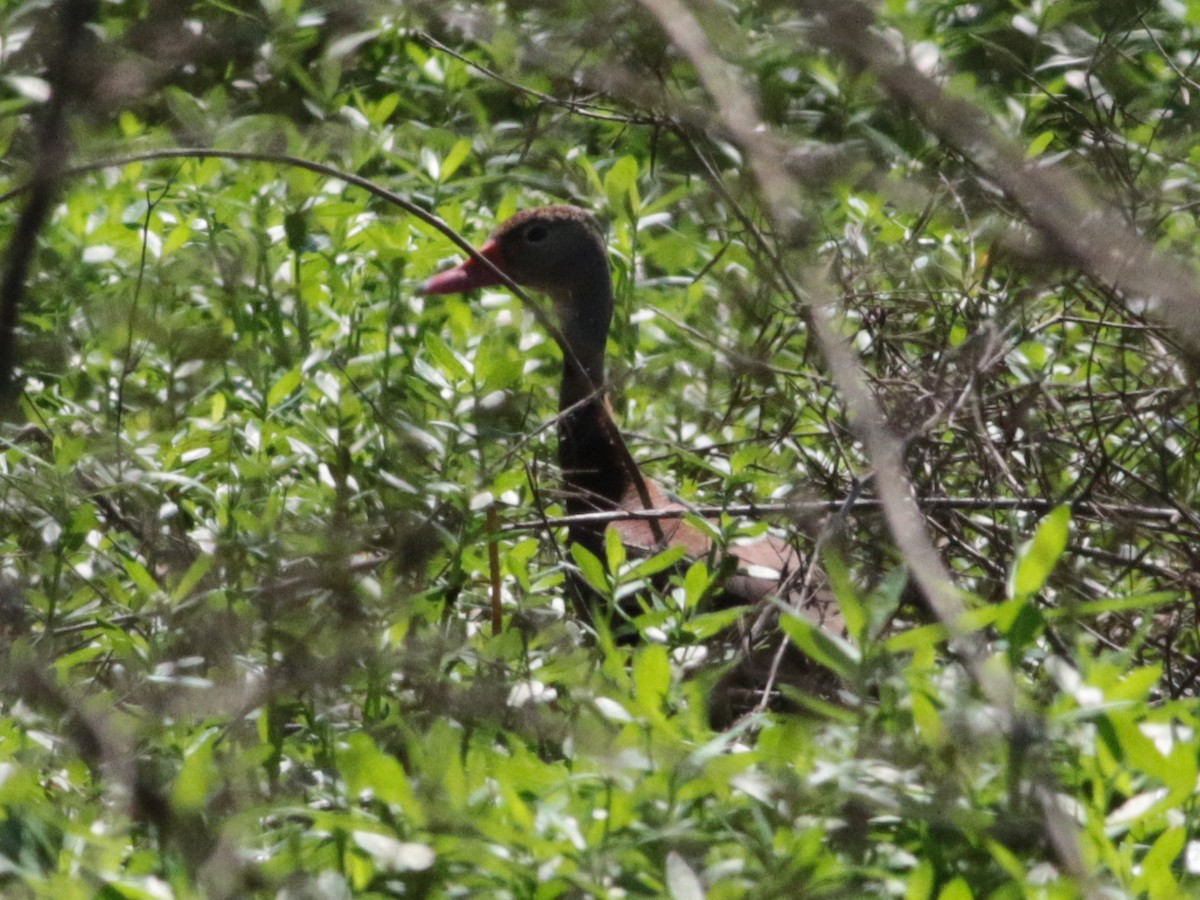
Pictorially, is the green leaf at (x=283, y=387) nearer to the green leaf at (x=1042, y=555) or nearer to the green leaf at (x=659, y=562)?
the green leaf at (x=659, y=562)

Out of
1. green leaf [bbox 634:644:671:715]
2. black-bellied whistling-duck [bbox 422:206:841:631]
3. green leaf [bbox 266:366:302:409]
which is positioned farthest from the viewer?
black-bellied whistling-duck [bbox 422:206:841:631]

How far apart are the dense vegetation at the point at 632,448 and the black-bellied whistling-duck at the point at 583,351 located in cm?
11

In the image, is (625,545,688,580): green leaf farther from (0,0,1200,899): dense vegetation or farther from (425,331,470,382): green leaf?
(425,331,470,382): green leaf

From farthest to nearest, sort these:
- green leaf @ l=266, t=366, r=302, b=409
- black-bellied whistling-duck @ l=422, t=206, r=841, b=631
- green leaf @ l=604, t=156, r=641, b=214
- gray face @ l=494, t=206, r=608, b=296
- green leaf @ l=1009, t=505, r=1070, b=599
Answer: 1. gray face @ l=494, t=206, r=608, b=296
2. green leaf @ l=604, t=156, r=641, b=214
3. black-bellied whistling-duck @ l=422, t=206, r=841, b=631
4. green leaf @ l=266, t=366, r=302, b=409
5. green leaf @ l=1009, t=505, r=1070, b=599

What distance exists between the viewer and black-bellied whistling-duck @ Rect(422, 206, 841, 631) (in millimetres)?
3898

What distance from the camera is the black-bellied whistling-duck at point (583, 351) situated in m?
3.90

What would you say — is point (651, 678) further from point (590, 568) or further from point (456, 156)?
point (456, 156)

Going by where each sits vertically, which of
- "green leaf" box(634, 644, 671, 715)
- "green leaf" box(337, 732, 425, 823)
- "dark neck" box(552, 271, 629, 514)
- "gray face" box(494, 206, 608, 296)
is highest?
"green leaf" box(337, 732, 425, 823)

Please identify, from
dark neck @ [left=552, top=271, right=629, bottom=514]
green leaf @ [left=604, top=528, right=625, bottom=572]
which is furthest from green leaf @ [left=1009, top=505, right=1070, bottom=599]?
dark neck @ [left=552, top=271, right=629, bottom=514]

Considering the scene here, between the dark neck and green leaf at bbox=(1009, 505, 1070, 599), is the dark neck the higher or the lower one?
the lower one

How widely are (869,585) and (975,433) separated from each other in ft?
1.22

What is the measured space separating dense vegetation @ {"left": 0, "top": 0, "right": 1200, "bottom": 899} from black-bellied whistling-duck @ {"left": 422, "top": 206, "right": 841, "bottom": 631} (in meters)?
0.11

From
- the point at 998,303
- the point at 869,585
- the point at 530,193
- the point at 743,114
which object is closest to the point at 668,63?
the point at 998,303

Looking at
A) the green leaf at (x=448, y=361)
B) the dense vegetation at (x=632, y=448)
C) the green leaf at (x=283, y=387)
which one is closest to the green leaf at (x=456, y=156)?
the dense vegetation at (x=632, y=448)
